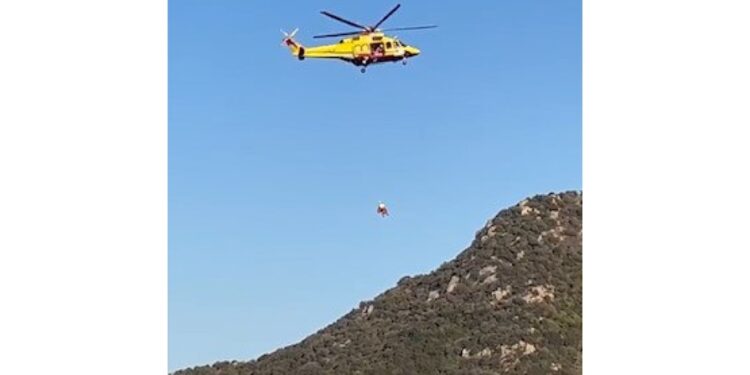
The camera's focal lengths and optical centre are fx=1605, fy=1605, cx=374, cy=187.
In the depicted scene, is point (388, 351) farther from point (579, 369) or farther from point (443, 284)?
point (579, 369)

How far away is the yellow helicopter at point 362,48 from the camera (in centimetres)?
687

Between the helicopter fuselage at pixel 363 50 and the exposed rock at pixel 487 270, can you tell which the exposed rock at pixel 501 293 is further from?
the helicopter fuselage at pixel 363 50

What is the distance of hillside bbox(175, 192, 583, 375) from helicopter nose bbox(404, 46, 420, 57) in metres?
0.78

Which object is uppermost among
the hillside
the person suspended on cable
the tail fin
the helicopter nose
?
the tail fin

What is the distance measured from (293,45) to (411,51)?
1.67 ft

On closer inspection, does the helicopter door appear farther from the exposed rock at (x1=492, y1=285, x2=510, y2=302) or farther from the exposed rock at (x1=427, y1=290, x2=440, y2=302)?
the exposed rock at (x1=492, y1=285, x2=510, y2=302)

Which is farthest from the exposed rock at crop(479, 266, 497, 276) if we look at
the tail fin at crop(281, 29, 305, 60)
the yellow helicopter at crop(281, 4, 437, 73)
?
the tail fin at crop(281, 29, 305, 60)

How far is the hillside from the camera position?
6.78 meters

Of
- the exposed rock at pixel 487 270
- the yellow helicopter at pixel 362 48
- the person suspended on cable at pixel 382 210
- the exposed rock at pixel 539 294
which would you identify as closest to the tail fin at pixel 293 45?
the yellow helicopter at pixel 362 48
